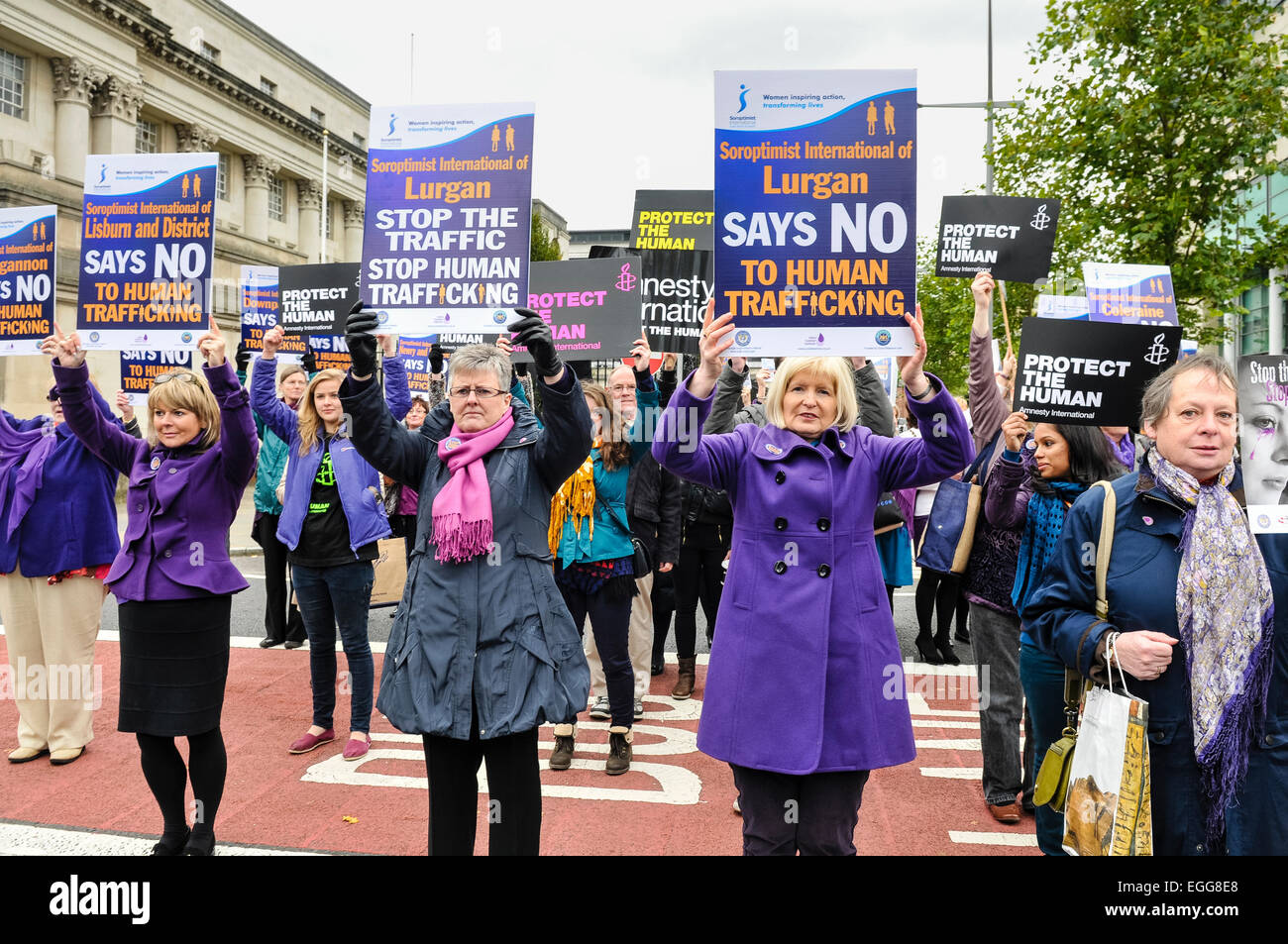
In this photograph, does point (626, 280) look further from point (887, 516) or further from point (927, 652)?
point (927, 652)

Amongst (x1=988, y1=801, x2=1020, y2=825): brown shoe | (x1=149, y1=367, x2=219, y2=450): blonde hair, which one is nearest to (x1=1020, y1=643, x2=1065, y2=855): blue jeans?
(x1=988, y1=801, x2=1020, y2=825): brown shoe

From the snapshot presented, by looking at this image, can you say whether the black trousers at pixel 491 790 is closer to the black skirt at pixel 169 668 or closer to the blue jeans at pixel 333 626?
the black skirt at pixel 169 668

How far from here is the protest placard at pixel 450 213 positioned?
492 cm

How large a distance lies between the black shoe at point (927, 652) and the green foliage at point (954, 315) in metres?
7.41

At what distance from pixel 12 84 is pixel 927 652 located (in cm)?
2757

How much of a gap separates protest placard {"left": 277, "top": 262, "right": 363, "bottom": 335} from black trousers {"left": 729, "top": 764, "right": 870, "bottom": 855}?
7.32 m

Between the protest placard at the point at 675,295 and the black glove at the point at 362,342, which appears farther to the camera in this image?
the protest placard at the point at 675,295

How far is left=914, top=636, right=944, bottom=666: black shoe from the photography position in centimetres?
802

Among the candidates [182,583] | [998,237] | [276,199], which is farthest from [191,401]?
[276,199]

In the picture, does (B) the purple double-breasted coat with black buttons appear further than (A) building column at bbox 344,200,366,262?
No

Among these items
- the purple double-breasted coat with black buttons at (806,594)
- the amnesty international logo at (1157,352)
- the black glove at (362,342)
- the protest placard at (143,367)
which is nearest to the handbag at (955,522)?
the amnesty international logo at (1157,352)

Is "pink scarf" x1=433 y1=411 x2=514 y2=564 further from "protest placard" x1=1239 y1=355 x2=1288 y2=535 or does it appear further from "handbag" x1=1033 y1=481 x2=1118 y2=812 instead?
"protest placard" x1=1239 y1=355 x2=1288 y2=535

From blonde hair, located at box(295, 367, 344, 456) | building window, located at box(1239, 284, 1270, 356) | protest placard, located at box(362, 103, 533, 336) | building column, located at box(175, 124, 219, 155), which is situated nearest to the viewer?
protest placard, located at box(362, 103, 533, 336)

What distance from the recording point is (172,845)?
4.12 m
